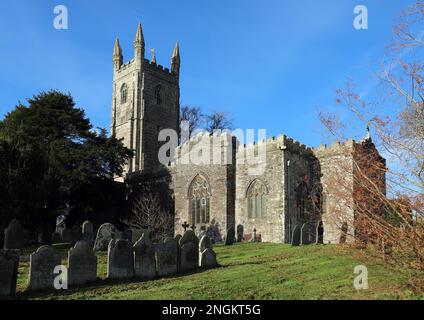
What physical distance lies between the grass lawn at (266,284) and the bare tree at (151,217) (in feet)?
45.7

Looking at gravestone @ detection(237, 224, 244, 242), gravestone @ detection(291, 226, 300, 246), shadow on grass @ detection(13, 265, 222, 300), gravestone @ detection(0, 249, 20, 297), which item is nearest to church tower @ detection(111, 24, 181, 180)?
gravestone @ detection(237, 224, 244, 242)

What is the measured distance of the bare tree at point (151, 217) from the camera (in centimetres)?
2862

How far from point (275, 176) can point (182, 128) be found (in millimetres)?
25536

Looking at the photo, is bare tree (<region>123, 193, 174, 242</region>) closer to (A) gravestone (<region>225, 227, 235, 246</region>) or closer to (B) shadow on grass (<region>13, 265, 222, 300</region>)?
(A) gravestone (<region>225, 227, 235, 246</region>)

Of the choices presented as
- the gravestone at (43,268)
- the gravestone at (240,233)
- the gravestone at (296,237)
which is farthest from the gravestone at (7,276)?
the gravestone at (240,233)

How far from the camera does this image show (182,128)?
50812 mm

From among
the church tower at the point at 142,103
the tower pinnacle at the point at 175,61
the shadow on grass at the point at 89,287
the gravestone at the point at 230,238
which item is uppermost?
the tower pinnacle at the point at 175,61

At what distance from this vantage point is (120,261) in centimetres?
1256

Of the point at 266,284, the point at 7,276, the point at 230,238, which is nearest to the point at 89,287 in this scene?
the point at 7,276

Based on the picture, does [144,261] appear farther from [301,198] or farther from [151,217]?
[151,217]

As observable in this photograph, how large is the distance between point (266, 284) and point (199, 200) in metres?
18.7

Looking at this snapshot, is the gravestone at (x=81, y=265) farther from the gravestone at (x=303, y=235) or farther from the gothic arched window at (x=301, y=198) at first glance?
the gothic arched window at (x=301, y=198)

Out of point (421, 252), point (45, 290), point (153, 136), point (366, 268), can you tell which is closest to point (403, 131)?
point (421, 252)

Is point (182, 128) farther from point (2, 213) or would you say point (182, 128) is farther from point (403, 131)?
point (403, 131)
